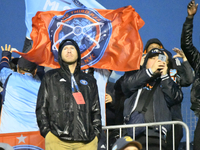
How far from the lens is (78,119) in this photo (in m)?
3.29

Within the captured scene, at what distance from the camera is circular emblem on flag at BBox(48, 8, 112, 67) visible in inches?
184

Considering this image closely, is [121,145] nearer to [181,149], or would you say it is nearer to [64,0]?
[181,149]

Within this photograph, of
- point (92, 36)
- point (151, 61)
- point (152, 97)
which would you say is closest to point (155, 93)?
point (152, 97)

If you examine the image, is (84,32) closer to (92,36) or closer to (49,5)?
(92,36)

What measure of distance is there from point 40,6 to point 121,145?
9.82 ft

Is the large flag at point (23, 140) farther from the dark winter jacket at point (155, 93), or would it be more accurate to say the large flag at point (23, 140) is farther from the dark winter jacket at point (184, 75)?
the dark winter jacket at point (184, 75)

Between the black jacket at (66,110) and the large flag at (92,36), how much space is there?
1.14 m

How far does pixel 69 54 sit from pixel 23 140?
1.10 metres

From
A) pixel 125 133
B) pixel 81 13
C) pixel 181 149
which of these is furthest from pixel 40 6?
pixel 181 149

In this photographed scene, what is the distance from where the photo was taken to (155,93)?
13.3ft

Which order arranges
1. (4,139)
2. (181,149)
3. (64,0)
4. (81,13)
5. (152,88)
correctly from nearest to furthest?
(4,139) → (152,88) → (181,149) → (81,13) → (64,0)

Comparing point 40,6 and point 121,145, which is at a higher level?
point 40,6

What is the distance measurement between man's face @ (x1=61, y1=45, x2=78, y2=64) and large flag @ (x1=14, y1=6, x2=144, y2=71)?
918mm

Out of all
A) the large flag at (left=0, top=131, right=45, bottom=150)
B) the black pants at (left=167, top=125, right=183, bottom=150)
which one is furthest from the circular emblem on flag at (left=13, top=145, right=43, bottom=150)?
the black pants at (left=167, top=125, right=183, bottom=150)
